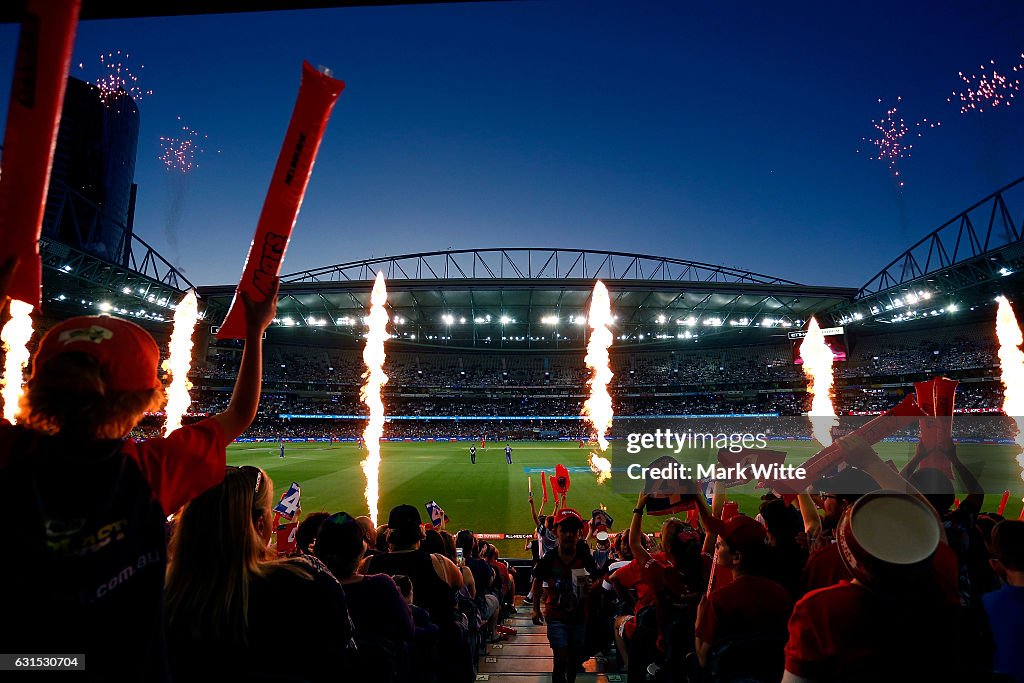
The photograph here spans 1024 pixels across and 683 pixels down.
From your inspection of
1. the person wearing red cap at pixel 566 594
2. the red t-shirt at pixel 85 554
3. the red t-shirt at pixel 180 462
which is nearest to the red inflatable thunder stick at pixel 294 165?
the red t-shirt at pixel 180 462

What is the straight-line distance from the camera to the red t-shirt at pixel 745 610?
10.6 feet

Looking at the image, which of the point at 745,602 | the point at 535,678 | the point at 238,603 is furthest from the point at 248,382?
the point at 535,678

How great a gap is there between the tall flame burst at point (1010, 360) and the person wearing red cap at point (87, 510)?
6025 centimetres

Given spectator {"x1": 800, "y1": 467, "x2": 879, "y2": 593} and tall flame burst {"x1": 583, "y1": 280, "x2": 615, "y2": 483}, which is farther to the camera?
tall flame burst {"x1": 583, "y1": 280, "x2": 615, "y2": 483}

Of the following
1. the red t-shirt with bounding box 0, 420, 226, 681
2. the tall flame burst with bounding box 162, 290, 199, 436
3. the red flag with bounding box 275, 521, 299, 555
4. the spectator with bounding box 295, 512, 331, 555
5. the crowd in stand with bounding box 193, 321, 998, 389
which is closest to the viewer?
the red t-shirt with bounding box 0, 420, 226, 681

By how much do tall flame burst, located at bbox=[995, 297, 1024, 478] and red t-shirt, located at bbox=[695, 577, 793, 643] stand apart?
2236 inches

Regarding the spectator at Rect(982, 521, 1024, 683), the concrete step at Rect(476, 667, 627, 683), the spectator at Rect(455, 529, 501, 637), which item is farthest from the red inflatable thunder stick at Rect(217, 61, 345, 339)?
the concrete step at Rect(476, 667, 627, 683)

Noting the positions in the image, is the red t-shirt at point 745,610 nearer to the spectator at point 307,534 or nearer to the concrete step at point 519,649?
the spectator at point 307,534

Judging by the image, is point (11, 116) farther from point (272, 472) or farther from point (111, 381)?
point (272, 472)

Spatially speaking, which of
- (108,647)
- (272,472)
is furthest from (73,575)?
(272,472)

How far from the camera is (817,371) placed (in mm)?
69688

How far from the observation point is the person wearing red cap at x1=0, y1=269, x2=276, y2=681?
140cm

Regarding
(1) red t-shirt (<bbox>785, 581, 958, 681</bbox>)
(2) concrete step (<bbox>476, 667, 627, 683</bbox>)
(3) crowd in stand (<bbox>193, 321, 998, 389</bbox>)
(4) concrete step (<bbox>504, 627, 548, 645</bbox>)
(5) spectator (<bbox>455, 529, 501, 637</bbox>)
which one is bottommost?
(4) concrete step (<bbox>504, 627, 548, 645</bbox>)

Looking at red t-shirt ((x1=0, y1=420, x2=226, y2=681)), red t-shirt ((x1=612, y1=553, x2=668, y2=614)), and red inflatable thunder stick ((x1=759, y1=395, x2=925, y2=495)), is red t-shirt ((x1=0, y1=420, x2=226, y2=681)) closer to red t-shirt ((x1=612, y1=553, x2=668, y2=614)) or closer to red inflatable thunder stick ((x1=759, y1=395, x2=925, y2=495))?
red t-shirt ((x1=612, y1=553, x2=668, y2=614))
